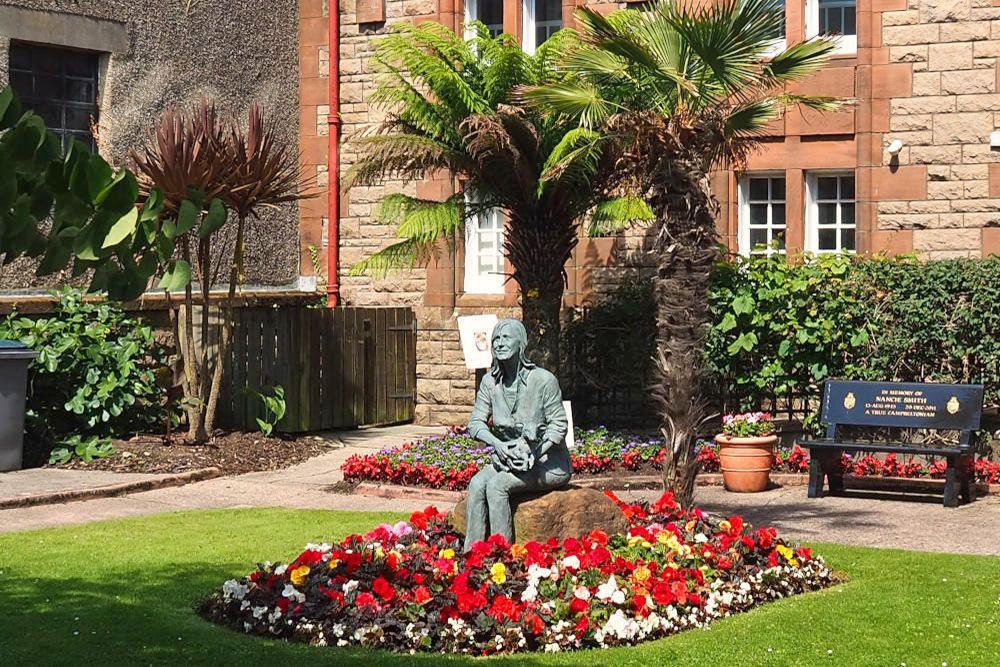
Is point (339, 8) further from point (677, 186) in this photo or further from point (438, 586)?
point (438, 586)

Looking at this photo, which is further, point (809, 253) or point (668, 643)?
point (809, 253)

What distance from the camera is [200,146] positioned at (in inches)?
620

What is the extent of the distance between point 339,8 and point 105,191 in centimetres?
1844

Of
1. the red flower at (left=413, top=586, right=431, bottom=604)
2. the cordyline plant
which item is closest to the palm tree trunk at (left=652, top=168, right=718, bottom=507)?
the red flower at (left=413, top=586, right=431, bottom=604)

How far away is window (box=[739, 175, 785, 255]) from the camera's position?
1892 cm

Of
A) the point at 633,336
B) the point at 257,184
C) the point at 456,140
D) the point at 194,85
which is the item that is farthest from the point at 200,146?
the point at 633,336

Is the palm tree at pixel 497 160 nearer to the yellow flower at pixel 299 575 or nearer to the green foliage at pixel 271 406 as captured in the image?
the green foliage at pixel 271 406

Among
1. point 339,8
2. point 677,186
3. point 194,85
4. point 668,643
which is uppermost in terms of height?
point 339,8

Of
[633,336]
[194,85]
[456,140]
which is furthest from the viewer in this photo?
[194,85]

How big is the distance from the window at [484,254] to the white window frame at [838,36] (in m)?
5.04

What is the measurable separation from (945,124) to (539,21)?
231 inches

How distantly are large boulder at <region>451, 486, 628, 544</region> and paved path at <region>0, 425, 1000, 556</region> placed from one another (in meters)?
2.61

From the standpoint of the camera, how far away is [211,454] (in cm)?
1598

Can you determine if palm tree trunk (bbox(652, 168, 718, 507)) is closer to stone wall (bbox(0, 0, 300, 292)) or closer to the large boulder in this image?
the large boulder
